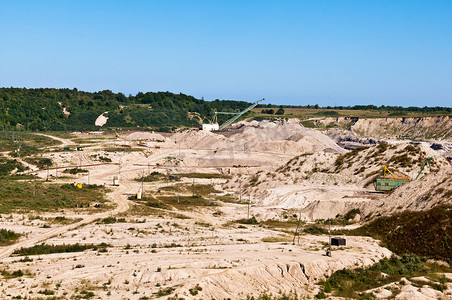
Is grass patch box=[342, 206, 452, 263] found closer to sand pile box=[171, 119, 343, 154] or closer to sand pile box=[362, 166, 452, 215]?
sand pile box=[362, 166, 452, 215]

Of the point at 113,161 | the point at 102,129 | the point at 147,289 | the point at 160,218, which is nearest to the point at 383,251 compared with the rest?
the point at 147,289

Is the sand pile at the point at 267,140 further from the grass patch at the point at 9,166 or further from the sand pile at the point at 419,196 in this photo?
the sand pile at the point at 419,196

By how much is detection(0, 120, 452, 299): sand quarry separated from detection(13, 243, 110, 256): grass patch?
1061 mm

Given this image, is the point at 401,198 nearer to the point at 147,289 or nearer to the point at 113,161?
the point at 147,289

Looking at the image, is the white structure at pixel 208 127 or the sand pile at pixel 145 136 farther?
the white structure at pixel 208 127

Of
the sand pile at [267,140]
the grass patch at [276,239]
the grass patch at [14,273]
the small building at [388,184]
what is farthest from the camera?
the sand pile at [267,140]

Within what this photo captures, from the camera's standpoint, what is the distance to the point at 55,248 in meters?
42.3

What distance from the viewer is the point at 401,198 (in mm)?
56531

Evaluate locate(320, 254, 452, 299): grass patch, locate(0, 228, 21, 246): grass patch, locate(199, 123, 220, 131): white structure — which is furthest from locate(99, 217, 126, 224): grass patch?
locate(199, 123, 220, 131): white structure

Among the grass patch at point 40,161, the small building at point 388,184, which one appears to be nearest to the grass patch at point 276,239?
the small building at point 388,184

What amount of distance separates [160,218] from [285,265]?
24536mm

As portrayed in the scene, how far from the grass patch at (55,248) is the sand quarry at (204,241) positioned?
106cm

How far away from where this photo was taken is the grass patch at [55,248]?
41.3m

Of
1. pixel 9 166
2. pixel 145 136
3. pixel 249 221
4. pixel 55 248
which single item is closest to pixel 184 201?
pixel 249 221
